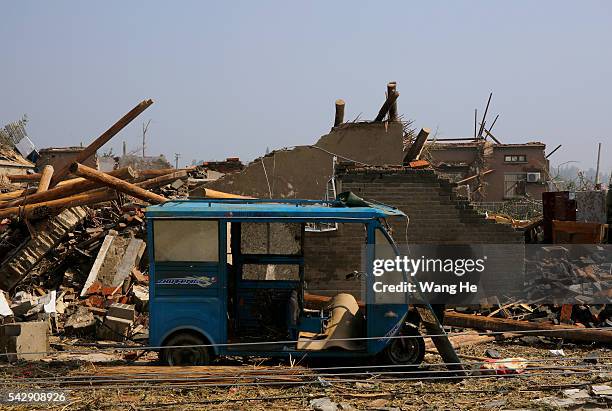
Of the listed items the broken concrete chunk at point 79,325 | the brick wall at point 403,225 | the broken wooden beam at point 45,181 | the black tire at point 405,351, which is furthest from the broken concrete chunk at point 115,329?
the black tire at point 405,351

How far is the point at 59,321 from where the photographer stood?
11.6 metres

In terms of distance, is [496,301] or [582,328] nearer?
[582,328]

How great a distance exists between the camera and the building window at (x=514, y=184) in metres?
38.5

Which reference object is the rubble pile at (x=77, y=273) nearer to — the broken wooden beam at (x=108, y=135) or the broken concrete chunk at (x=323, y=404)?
the broken wooden beam at (x=108, y=135)

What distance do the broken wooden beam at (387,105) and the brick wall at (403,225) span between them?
1936 mm

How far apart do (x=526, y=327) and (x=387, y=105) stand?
19.8 feet

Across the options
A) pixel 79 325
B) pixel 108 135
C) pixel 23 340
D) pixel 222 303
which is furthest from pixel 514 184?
pixel 23 340

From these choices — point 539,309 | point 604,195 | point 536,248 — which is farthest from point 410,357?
point 604,195

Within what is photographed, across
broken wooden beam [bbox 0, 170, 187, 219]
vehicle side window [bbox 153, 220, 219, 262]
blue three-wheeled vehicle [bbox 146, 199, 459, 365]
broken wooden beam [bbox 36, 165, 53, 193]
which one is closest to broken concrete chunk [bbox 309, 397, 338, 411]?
blue three-wheeled vehicle [bbox 146, 199, 459, 365]

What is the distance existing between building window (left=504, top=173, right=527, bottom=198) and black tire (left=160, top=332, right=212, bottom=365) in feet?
110

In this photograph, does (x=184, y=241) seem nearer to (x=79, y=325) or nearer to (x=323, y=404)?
(x=323, y=404)

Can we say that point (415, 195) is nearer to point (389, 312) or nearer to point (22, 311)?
point (389, 312)

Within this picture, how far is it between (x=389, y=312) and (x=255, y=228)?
2.22 m

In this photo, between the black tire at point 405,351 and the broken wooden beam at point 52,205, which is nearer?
the black tire at point 405,351
